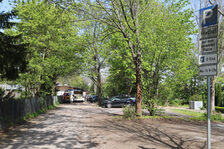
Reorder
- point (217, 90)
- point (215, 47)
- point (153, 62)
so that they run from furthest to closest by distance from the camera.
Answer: point (217, 90)
point (153, 62)
point (215, 47)

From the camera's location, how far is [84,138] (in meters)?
7.91

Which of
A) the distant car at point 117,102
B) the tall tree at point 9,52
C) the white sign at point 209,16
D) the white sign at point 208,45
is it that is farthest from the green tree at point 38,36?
the white sign at point 208,45

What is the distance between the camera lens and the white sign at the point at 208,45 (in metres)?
4.09

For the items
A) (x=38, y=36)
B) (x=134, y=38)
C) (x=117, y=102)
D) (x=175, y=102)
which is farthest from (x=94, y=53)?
(x=175, y=102)

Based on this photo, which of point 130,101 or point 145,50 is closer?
point 145,50

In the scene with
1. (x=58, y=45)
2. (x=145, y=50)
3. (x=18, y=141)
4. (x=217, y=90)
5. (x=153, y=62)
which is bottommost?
(x=18, y=141)

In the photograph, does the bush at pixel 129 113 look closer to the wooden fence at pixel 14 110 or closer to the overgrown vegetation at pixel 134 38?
the overgrown vegetation at pixel 134 38

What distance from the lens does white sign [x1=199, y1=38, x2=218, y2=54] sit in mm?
4086

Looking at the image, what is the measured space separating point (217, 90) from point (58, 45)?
2005 centimetres

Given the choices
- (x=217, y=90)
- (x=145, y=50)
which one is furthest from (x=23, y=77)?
(x=217, y=90)

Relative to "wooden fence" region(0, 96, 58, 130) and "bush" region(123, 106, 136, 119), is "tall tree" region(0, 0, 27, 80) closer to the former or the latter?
"wooden fence" region(0, 96, 58, 130)

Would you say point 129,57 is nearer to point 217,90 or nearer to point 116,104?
point 116,104

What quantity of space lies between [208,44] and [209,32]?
0.82 feet

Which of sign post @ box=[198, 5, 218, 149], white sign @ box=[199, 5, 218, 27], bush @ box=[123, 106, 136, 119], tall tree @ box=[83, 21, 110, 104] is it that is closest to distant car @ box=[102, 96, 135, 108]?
tall tree @ box=[83, 21, 110, 104]
